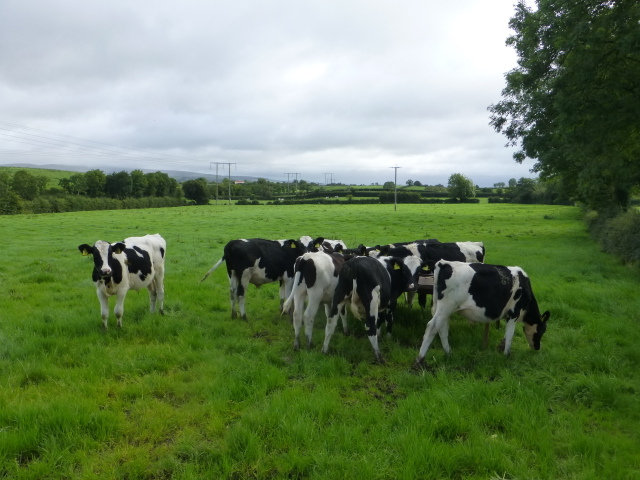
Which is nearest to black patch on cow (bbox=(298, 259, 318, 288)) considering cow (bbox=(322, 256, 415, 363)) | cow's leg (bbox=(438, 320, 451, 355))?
cow (bbox=(322, 256, 415, 363))

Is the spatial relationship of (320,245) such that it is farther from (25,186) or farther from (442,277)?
(25,186)

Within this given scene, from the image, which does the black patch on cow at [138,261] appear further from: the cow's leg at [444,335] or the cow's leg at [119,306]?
the cow's leg at [444,335]

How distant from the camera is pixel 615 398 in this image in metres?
5.05

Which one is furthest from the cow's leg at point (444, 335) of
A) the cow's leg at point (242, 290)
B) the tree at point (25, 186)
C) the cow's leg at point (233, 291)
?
the tree at point (25, 186)

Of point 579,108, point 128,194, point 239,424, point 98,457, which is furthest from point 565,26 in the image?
point 128,194

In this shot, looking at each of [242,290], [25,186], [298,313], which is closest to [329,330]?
[298,313]

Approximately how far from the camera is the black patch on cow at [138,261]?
7.93 meters

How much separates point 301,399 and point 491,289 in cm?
336

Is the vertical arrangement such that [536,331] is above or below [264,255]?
below

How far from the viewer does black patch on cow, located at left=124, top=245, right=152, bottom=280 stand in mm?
7934

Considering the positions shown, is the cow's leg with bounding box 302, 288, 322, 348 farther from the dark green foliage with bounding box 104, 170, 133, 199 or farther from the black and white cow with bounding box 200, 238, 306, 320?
the dark green foliage with bounding box 104, 170, 133, 199

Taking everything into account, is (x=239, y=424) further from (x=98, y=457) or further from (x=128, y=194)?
(x=128, y=194)

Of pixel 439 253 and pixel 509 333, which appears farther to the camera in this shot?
pixel 439 253

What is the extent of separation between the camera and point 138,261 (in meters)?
8.07
